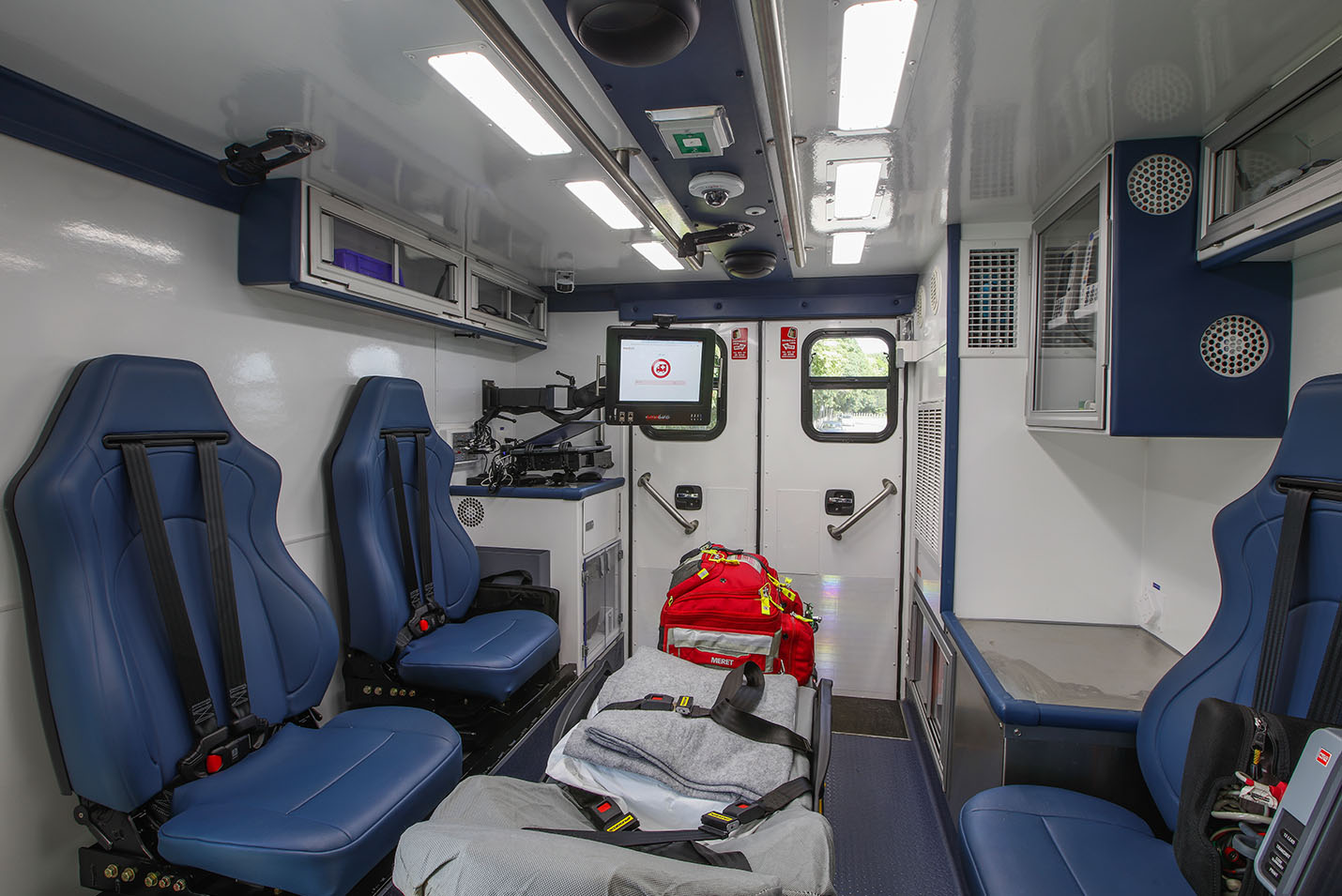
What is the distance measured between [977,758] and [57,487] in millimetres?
2897

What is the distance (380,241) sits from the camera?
2.85 meters

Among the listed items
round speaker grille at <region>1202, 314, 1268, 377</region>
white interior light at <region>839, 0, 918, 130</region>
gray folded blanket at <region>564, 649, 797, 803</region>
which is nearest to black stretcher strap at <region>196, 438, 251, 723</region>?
gray folded blanket at <region>564, 649, 797, 803</region>

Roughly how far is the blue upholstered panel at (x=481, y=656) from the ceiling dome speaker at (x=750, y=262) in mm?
2015

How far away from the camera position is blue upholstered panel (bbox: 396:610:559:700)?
8.30ft

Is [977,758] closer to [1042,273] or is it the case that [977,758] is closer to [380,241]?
[1042,273]

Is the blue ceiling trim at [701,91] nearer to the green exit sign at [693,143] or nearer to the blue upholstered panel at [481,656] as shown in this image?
the green exit sign at [693,143]

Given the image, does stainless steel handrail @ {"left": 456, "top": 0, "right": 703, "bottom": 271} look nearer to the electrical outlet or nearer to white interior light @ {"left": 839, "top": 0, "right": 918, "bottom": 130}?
white interior light @ {"left": 839, "top": 0, "right": 918, "bottom": 130}

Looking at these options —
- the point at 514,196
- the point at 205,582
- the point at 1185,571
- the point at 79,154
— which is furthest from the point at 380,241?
the point at 1185,571

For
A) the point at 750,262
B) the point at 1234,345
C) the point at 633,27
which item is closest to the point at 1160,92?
the point at 1234,345

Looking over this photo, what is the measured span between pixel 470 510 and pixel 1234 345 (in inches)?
136

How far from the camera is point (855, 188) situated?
7.75 feet

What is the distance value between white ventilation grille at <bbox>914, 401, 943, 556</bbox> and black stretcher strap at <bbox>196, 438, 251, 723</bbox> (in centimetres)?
279

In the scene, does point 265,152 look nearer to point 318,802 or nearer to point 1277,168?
point 318,802

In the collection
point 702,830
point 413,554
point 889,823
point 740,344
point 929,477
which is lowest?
point 889,823
